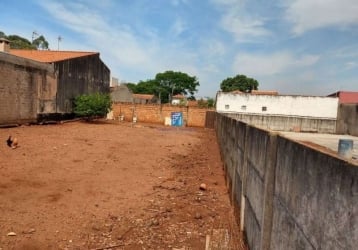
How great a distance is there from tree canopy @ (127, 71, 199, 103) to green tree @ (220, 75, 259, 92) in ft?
27.3

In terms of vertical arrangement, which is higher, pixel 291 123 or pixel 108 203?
pixel 291 123

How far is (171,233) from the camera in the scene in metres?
5.06

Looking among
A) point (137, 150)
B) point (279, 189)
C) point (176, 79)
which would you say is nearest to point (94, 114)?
point (137, 150)

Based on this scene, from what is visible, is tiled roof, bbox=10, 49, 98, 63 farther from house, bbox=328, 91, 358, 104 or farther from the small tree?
house, bbox=328, 91, 358, 104

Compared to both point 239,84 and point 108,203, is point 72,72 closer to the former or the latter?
point 108,203

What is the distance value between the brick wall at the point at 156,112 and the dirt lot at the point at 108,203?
75.7ft

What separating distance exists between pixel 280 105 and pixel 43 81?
2533 cm

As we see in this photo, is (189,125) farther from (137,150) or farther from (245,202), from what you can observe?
(245,202)

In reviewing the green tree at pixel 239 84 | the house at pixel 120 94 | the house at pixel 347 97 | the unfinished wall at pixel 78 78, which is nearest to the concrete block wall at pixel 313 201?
the unfinished wall at pixel 78 78

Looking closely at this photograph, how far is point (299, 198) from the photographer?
221 centimetres

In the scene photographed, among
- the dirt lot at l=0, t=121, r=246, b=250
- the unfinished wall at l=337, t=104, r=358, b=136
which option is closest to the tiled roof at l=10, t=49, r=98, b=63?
the dirt lot at l=0, t=121, r=246, b=250

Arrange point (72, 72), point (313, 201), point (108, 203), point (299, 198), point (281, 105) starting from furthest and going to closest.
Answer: point (281, 105) → point (72, 72) → point (108, 203) → point (299, 198) → point (313, 201)

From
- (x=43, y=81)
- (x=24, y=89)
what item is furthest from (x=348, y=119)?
(x=43, y=81)

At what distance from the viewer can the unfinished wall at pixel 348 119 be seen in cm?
1769
